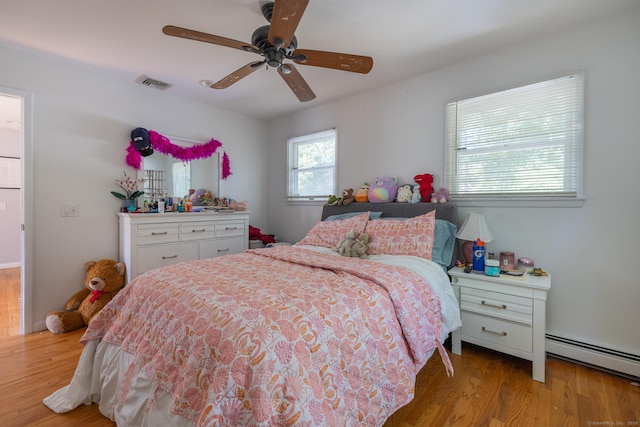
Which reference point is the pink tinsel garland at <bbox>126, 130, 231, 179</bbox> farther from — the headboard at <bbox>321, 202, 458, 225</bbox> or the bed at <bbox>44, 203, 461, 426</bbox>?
the bed at <bbox>44, 203, 461, 426</bbox>

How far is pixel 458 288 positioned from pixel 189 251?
9.12ft

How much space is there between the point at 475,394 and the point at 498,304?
2.10ft

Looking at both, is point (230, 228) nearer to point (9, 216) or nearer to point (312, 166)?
point (312, 166)

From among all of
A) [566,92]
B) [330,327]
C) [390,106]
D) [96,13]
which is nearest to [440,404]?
[330,327]

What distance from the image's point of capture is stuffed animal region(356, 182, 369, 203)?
3188mm

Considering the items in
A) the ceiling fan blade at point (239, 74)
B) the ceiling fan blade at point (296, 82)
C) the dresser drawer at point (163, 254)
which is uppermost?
the ceiling fan blade at point (239, 74)

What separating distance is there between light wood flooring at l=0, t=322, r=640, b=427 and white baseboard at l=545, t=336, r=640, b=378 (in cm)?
6

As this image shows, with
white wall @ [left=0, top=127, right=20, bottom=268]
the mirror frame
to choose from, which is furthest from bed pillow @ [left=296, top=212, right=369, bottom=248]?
white wall @ [left=0, top=127, right=20, bottom=268]

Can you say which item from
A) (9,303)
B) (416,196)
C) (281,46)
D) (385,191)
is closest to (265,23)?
(281,46)

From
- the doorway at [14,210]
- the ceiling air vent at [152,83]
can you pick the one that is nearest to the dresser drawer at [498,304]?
the ceiling air vent at [152,83]

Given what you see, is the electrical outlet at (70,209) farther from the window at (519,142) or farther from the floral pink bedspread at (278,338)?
the window at (519,142)

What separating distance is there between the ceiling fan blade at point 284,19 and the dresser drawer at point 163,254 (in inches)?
94.5

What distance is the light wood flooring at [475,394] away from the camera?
155cm

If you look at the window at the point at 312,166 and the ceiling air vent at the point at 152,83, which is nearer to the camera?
the ceiling air vent at the point at 152,83
